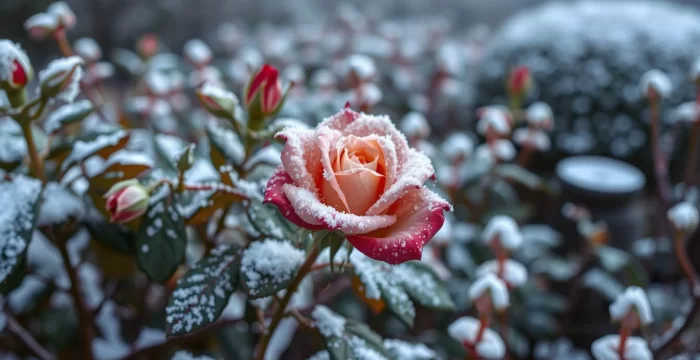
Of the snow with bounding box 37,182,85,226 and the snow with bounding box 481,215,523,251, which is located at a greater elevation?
the snow with bounding box 37,182,85,226

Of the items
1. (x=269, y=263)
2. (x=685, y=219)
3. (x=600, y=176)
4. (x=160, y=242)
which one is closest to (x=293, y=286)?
(x=269, y=263)

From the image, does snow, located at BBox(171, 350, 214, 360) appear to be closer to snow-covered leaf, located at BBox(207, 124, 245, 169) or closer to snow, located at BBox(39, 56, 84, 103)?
snow-covered leaf, located at BBox(207, 124, 245, 169)

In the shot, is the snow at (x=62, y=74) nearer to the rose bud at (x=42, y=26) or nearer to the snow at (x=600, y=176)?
the rose bud at (x=42, y=26)

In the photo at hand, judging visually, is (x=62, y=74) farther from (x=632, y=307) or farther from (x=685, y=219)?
(x=685, y=219)

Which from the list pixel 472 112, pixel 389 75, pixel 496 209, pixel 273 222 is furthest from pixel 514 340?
pixel 472 112

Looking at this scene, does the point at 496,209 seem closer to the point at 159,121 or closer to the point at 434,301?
the point at 434,301

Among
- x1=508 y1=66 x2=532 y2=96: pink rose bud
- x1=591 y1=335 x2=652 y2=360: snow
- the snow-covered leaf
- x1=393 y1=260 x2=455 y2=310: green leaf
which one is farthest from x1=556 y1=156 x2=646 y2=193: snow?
the snow-covered leaf
